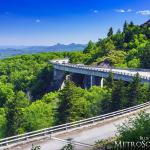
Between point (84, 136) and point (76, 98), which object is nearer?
point (84, 136)

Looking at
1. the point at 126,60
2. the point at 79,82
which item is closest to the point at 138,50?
the point at 126,60

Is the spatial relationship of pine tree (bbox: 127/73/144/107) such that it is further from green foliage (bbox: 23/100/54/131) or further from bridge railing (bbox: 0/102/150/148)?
bridge railing (bbox: 0/102/150/148)

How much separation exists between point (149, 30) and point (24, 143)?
13139 cm

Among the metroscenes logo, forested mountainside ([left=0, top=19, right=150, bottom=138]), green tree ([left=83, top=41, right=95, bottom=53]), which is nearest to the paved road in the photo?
the metroscenes logo

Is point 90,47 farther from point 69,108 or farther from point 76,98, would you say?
point 69,108

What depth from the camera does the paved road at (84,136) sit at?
1170 inches

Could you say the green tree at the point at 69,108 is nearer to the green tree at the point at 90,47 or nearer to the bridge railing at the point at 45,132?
the bridge railing at the point at 45,132

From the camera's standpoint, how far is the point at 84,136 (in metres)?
33.2

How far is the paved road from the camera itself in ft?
97.5

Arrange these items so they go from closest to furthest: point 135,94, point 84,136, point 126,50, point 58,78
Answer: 1. point 84,136
2. point 135,94
3. point 58,78
4. point 126,50

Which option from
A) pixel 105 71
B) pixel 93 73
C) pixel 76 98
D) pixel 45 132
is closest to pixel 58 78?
pixel 93 73

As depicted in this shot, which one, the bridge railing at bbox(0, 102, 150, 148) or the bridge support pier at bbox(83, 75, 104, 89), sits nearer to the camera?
the bridge railing at bbox(0, 102, 150, 148)

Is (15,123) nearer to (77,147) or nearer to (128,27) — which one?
(77,147)

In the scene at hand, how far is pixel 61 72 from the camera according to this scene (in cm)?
14312
